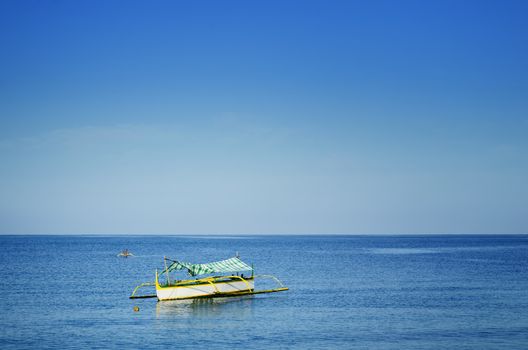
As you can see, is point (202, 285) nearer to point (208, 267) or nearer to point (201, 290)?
point (201, 290)

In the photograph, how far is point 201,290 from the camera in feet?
235

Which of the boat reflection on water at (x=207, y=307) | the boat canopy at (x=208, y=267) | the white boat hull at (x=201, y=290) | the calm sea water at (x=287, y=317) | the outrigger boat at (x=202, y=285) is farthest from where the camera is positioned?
the boat canopy at (x=208, y=267)

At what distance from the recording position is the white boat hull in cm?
7012

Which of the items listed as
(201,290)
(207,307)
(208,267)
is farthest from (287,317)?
(208,267)

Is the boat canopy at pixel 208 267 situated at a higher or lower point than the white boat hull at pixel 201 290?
higher

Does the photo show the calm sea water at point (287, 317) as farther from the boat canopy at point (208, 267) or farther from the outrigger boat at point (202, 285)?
the boat canopy at point (208, 267)

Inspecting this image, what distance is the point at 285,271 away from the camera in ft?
391

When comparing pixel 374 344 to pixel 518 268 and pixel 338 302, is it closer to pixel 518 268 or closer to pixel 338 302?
pixel 338 302

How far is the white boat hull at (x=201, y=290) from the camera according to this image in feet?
230

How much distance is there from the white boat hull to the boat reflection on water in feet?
2.57

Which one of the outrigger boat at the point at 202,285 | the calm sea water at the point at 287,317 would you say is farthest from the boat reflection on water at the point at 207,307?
the outrigger boat at the point at 202,285

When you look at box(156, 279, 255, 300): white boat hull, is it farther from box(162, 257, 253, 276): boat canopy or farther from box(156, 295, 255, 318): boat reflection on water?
box(162, 257, 253, 276): boat canopy

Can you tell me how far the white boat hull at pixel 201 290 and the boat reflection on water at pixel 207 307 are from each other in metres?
0.78

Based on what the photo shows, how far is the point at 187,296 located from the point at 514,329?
35340mm
